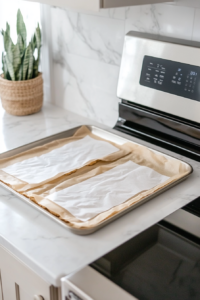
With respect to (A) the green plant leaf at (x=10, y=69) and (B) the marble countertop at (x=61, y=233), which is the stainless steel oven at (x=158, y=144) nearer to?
(B) the marble countertop at (x=61, y=233)

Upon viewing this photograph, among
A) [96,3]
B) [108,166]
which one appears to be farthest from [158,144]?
[96,3]

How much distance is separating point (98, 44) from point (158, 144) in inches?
16.5

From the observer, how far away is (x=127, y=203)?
957 millimetres

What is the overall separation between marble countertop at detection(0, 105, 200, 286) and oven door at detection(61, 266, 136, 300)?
26 mm

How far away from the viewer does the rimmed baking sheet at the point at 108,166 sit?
2.90ft

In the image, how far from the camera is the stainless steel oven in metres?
0.71

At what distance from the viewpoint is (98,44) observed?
1.38 meters

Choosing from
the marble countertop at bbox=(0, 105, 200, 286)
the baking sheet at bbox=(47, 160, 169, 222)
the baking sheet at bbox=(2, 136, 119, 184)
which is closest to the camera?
the marble countertop at bbox=(0, 105, 200, 286)

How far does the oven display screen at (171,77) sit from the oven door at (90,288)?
61 cm

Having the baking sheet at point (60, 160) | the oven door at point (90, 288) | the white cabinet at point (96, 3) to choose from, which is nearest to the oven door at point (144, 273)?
the oven door at point (90, 288)

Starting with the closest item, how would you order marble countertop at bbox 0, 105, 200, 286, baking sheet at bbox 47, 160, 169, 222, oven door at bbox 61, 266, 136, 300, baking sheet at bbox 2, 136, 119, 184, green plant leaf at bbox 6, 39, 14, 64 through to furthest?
oven door at bbox 61, 266, 136, 300
marble countertop at bbox 0, 105, 200, 286
baking sheet at bbox 47, 160, 169, 222
baking sheet at bbox 2, 136, 119, 184
green plant leaf at bbox 6, 39, 14, 64

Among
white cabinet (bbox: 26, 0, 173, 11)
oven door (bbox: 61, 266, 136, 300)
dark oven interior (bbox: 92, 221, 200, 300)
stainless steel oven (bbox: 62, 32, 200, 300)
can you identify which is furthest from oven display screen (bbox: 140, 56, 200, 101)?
oven door (bbox: 61, 266, 136, 300)

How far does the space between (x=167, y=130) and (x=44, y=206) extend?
499mm

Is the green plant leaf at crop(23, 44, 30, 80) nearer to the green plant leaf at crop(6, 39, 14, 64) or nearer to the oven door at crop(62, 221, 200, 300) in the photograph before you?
the green plant leaf at crop(6, 39, 14, 64)
